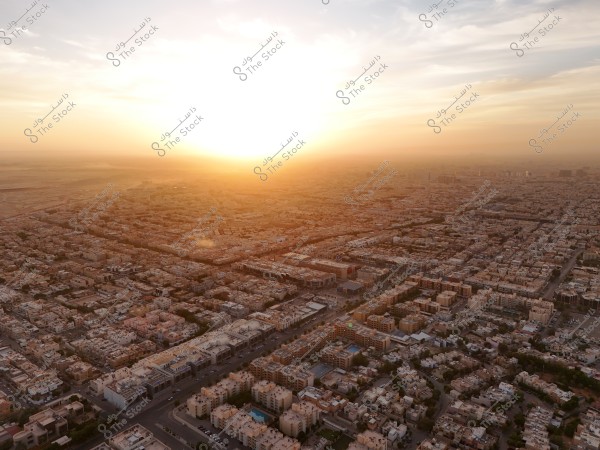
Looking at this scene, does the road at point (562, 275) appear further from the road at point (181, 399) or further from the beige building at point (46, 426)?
the beige building at point (46, 426)

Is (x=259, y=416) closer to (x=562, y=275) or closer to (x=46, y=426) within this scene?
(x=46, y=426)

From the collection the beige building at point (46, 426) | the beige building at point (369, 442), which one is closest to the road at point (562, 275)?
the beige building at point (369, 442)

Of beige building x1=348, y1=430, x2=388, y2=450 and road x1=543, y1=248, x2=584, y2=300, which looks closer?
beige building x1=348, y1=430, x2=388, y2=450

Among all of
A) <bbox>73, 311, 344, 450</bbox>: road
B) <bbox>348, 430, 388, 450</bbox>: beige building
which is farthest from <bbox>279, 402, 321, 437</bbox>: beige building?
<bbox>73, 311, 344, 450</bbox>: road

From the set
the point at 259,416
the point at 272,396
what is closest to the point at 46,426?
the point at 259,416

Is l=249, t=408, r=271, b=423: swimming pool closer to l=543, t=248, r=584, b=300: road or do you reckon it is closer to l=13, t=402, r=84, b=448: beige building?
l=13, t=402, r=84, b=448: beige building

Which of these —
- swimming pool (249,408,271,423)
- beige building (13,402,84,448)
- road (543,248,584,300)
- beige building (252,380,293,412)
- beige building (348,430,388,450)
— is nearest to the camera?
beige building (348,430,388,450)

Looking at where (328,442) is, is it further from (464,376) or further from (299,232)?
(299,232)

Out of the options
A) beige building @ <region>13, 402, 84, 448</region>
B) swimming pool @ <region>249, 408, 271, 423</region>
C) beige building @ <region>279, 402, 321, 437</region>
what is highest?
beige building @ <region>279, 402, 321, 437</region>

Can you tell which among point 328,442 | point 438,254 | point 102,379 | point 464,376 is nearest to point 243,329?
point 102,379

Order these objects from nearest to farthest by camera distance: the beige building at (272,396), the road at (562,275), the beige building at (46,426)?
the beige building at (46,426), the beige building at (272,396), the road at (562,275)

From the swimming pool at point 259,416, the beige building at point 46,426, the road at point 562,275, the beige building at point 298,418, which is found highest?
the road at point 562,275
